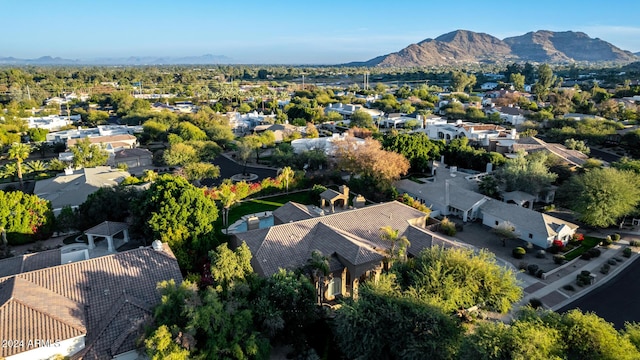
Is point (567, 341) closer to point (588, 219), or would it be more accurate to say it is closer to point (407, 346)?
point (407, 346)

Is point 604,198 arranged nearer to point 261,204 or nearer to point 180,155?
point 261,204

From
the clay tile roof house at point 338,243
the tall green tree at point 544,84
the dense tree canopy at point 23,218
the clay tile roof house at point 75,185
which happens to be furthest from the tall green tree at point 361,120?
the tall green tree at point 544,84

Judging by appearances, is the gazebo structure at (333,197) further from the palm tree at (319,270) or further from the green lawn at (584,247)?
the green lawn at (584,247)

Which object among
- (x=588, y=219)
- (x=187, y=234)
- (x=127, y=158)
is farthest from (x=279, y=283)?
(x=127, y=158)

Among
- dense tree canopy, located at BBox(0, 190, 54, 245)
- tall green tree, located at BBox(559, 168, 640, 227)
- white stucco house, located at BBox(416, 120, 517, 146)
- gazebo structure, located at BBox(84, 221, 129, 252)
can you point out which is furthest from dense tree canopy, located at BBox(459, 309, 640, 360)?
white stucco house, located at BBox(416, 120, 517, 146)

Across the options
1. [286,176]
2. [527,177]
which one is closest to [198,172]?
[286,176]

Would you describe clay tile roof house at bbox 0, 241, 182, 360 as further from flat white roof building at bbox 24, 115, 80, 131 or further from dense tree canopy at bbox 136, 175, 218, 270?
flat white roof building at bbox 24, 115, 80, 131
